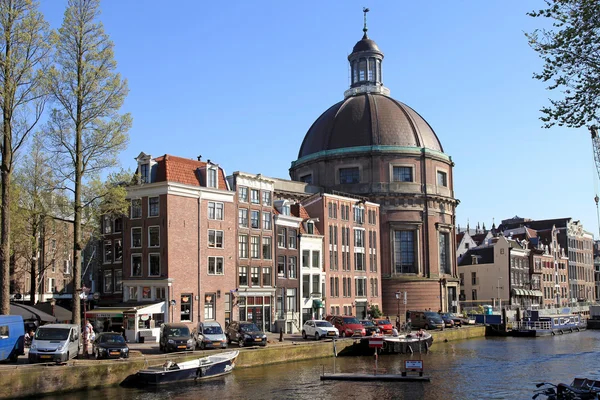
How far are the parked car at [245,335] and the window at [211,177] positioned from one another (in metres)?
13.4

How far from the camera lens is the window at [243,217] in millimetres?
66688

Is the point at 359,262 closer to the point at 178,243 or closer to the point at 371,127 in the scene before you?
the point at 371,127

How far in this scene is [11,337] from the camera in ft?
131

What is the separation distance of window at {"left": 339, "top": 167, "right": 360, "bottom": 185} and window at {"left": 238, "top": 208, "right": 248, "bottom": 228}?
1641 inches

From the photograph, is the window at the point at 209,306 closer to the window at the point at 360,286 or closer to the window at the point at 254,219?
the window at the point at 254,219

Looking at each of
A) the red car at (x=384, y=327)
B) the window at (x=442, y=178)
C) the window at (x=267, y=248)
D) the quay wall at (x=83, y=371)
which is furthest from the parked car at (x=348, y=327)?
the window at (x=442, y=178)

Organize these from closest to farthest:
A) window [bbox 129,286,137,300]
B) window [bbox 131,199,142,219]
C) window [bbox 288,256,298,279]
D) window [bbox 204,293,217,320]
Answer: window [bbox 129,286,137,300], window [bbox 131,199,142,219], window [bbox 204,293,217,320], window [bbox 288,256,298,279]

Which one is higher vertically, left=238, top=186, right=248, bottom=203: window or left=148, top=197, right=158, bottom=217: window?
left=238, top=186, right=248, bottom=203: window

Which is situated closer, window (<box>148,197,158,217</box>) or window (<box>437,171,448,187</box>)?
window (<box>148,197,158,217</box>)

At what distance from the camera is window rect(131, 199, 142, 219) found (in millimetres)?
61000

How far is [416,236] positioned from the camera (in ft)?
349

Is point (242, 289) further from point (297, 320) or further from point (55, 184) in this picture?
point (55, 184)

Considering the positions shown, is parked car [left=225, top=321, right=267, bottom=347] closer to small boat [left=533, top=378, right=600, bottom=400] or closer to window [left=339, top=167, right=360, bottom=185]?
small boat [left=533, top=378, right=600, bottom=400]

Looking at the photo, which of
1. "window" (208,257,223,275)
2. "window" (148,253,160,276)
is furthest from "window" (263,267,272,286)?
"window" (148,253,160,276)
